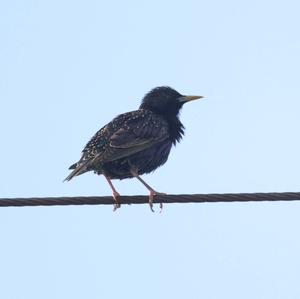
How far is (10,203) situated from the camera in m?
6.27

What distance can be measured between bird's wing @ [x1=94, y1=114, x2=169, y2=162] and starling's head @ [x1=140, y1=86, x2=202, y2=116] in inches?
13.1

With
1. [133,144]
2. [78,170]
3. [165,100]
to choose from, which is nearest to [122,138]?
[133,144]

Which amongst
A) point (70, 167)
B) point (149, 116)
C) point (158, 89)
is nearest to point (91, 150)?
point (70, 167)

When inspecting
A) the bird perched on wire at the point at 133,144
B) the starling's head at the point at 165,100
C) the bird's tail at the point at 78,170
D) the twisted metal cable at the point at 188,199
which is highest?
the starling's head at the point at 165,100

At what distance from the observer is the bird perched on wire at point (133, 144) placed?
28.0 feet

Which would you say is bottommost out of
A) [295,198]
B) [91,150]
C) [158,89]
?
[295,198]

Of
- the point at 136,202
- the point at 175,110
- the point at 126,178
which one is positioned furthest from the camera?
the point at 175,110

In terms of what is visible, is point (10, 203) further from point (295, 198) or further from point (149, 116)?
point (149, 116)

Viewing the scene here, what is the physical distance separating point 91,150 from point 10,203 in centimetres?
248

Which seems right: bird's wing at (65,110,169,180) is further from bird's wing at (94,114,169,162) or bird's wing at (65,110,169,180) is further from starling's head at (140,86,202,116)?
starling's head at (140,86,202,116)

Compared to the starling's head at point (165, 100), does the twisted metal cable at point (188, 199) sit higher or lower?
lower

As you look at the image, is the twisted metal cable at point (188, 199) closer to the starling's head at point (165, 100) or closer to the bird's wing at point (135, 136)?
the bird's wing at point (135, 136)

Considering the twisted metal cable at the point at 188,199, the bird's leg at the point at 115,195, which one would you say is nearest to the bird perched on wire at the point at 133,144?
the bird's leg at the point at 115,195

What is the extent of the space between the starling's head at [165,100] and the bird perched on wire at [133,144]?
12 millimetres
